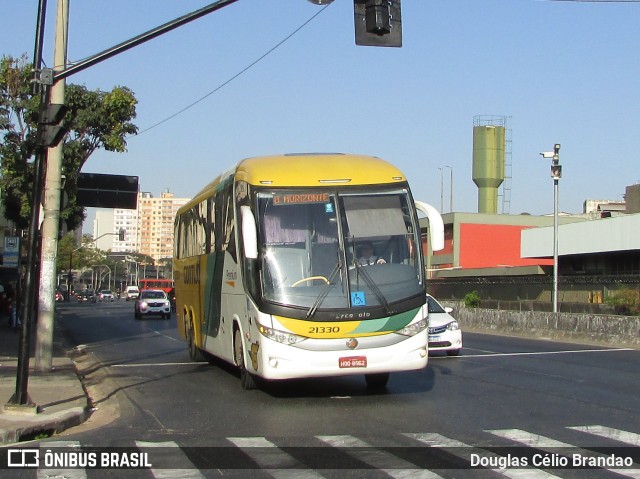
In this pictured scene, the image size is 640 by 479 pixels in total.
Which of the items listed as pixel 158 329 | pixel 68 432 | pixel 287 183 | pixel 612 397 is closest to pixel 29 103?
pixel 158 329

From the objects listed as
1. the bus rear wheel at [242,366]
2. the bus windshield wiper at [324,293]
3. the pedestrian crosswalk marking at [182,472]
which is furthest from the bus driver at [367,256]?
the pedestrian crosswalk marking at [182,472]

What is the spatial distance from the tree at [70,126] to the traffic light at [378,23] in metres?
16.8

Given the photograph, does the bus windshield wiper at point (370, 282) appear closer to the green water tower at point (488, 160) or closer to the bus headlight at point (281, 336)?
the bus headlight at point (281, 336)

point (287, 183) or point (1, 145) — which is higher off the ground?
point (1, 145)

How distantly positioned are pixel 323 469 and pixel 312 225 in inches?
201

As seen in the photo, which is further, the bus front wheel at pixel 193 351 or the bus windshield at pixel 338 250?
the bus front wheel at pixel 193 351

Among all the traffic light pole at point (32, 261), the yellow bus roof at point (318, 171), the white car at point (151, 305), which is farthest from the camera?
the white car at point (151, 305)

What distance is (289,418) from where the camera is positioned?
35.1ft

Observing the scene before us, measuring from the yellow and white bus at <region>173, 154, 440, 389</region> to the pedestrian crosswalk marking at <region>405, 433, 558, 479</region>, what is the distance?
8.59 feet

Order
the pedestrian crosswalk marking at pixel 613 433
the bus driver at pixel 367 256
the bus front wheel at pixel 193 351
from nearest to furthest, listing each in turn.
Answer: the pedestrian crosswalk marking at pixel 613 433
the bus driver at pixel 367 256
the bus front wheel at pixel 193 351

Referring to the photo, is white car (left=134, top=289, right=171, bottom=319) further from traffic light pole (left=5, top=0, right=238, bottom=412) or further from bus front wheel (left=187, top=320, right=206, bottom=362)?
traffic light pole (left=5, top=0, right=238, bottom=412)

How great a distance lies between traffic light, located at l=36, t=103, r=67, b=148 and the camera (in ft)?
36.4

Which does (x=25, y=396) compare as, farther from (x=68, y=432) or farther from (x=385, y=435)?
(x=385, y=435)

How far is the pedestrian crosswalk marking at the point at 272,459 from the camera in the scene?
290 inches
